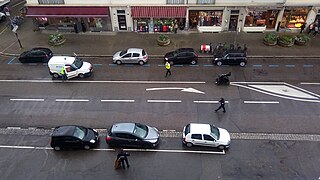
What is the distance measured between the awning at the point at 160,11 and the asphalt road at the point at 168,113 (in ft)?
20.7

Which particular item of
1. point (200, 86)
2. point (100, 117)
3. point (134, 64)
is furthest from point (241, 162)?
point (134, 64)

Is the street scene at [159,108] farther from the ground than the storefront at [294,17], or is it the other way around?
the storefront at [294,17]

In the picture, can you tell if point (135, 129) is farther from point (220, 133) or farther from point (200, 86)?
point (200, 86)

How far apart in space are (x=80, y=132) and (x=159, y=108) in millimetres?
7080

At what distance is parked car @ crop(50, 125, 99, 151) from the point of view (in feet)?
67.3

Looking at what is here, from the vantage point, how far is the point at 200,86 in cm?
2738

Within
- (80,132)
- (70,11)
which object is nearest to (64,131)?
(80,132)

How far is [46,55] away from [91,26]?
324 inches

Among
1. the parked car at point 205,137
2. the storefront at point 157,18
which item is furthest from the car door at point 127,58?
the parked car at point 205,137

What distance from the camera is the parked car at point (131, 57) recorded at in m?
30.1

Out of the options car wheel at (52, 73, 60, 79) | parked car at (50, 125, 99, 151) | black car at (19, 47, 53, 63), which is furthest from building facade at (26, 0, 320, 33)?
parked car at (50, 125, 99, 151)

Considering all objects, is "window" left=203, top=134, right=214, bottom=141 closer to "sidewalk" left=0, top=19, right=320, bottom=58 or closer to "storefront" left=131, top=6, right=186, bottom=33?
"sidewalk" left=0, top=19, right=320, bottom=58

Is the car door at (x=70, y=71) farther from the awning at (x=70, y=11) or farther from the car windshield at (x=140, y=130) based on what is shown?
the car windshield at (x=140, y=130)

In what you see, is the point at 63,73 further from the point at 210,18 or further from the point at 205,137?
the point at 210,18
